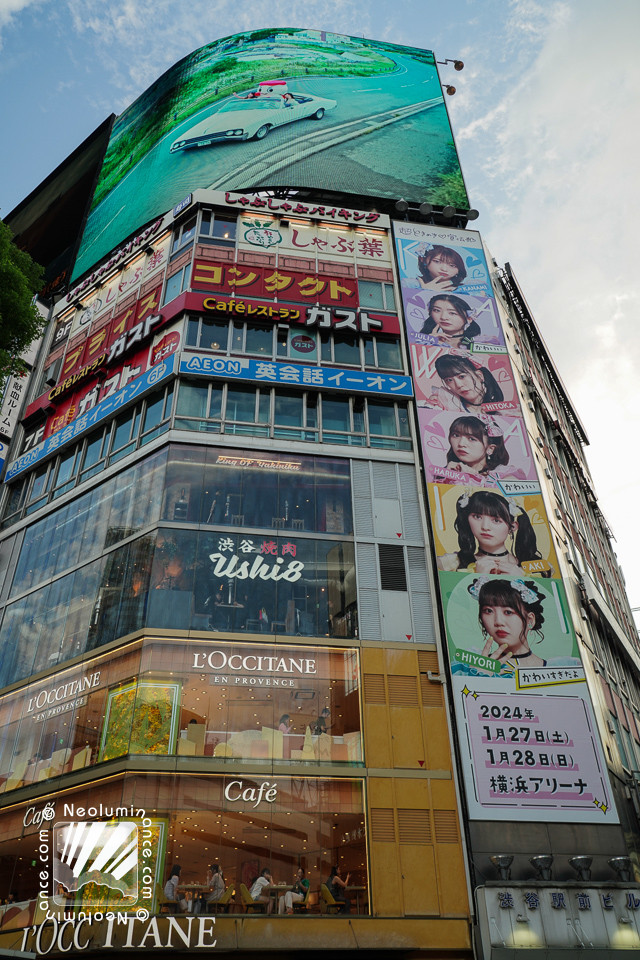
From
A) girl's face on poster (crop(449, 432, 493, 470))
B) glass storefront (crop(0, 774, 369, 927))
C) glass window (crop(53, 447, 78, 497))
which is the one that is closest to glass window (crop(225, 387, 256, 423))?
glass window (crop(53, 447, 78, 497))

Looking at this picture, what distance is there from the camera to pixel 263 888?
16.2 meters

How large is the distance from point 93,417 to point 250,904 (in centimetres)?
1691

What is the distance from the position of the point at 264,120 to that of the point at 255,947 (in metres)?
36.2

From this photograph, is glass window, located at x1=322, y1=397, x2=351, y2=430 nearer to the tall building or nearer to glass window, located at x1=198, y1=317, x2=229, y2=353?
the tall building

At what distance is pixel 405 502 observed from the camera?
75.5 feet

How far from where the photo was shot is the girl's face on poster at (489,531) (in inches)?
872

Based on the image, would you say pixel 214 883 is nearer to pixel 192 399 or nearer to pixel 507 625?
pixel 507 625

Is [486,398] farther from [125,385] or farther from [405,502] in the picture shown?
[125,385]

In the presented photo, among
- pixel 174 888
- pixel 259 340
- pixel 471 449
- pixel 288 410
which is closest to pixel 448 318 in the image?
pixel 471 449

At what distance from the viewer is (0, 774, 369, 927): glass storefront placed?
16.1m

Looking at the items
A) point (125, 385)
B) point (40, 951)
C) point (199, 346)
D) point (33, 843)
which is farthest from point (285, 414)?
point (40, 951)

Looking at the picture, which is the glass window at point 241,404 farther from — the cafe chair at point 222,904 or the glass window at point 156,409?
the cafe chair at point 222,904

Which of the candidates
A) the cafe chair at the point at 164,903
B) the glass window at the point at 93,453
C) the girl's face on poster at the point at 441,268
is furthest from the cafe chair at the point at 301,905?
the girl's face on poster at the point at 441,268

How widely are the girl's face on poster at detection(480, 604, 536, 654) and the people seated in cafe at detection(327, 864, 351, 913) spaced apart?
24.4ft
